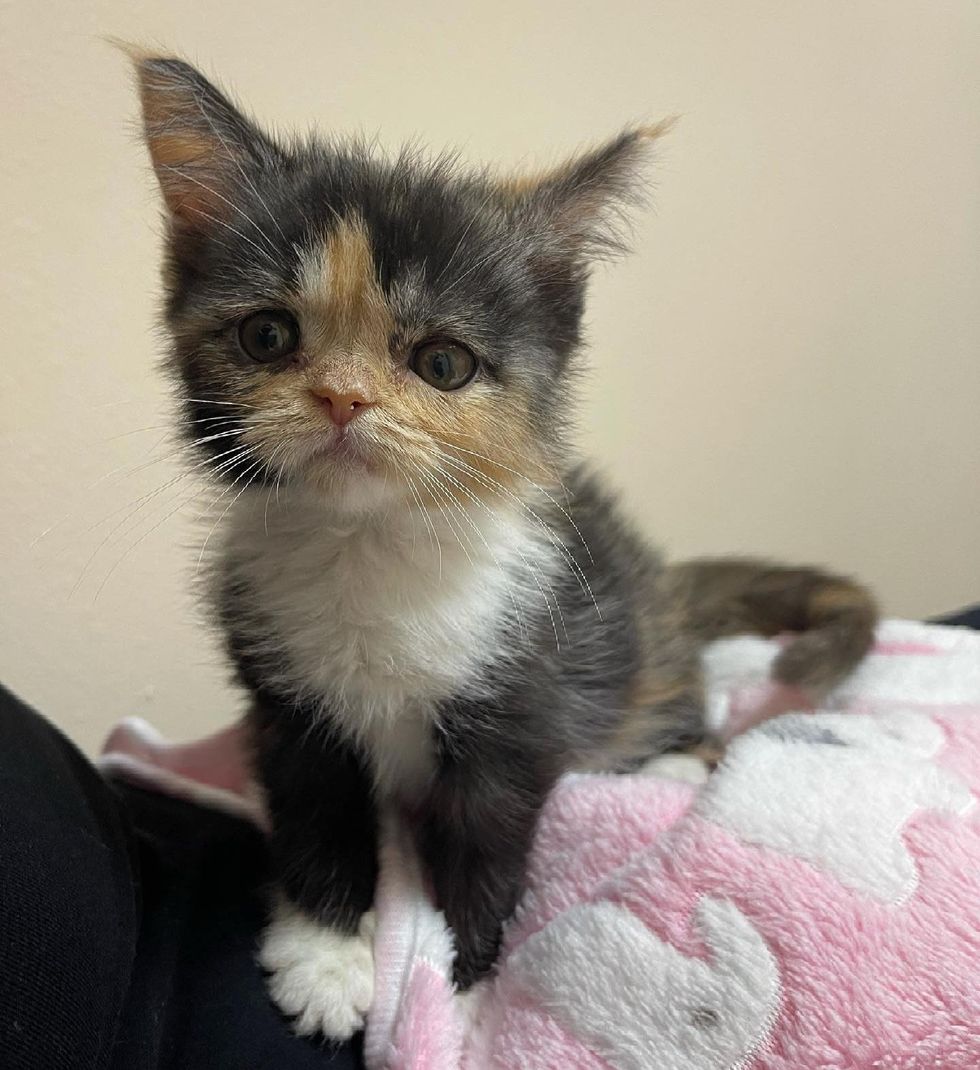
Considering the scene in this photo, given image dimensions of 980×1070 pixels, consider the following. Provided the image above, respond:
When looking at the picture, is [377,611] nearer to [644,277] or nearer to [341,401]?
[341,401]

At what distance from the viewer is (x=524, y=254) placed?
71 cm

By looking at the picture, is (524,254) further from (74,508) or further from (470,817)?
(74,508)

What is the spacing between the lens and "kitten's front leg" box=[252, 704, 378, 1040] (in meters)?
0.67

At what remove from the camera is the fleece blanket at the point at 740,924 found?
1.69ft

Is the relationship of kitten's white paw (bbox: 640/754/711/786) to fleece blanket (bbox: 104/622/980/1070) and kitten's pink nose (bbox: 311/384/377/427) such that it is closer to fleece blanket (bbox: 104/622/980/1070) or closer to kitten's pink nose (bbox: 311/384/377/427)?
fleece blanket (bbox: 104/622/980/1070)

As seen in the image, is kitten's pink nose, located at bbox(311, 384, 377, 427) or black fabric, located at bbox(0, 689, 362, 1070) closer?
black fabric, located at bbox(0, 689, 362, 1070)

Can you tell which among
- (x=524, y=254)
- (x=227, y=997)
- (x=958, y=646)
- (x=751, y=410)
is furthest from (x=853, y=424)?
(x=227, y=997)

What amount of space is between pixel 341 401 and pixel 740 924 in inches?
17.9

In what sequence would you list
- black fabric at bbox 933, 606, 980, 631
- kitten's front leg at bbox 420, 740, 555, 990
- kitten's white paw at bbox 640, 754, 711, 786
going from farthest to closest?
→ 1. black fabric at bbox 933, 606, 980, 631
2. kitten's white paw at bbox 640, 754, 711, 786
3. kitten's front leg at bbox 420, 740, 555, 990

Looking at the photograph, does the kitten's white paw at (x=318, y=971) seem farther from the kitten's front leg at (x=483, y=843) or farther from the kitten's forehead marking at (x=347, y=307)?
the kitten's forehead marking at (x=347, y=307)

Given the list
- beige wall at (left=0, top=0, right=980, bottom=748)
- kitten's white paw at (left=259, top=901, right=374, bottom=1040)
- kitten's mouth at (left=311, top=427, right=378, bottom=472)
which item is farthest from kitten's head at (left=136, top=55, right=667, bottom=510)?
kitten's white paw at (left=259, top=901, right=374, bottom=1040)

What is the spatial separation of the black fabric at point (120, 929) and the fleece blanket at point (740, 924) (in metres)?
0.08

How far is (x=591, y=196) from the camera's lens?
2.40 feet

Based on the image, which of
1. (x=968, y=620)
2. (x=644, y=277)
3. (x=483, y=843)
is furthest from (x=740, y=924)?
(x=644, y=277)
